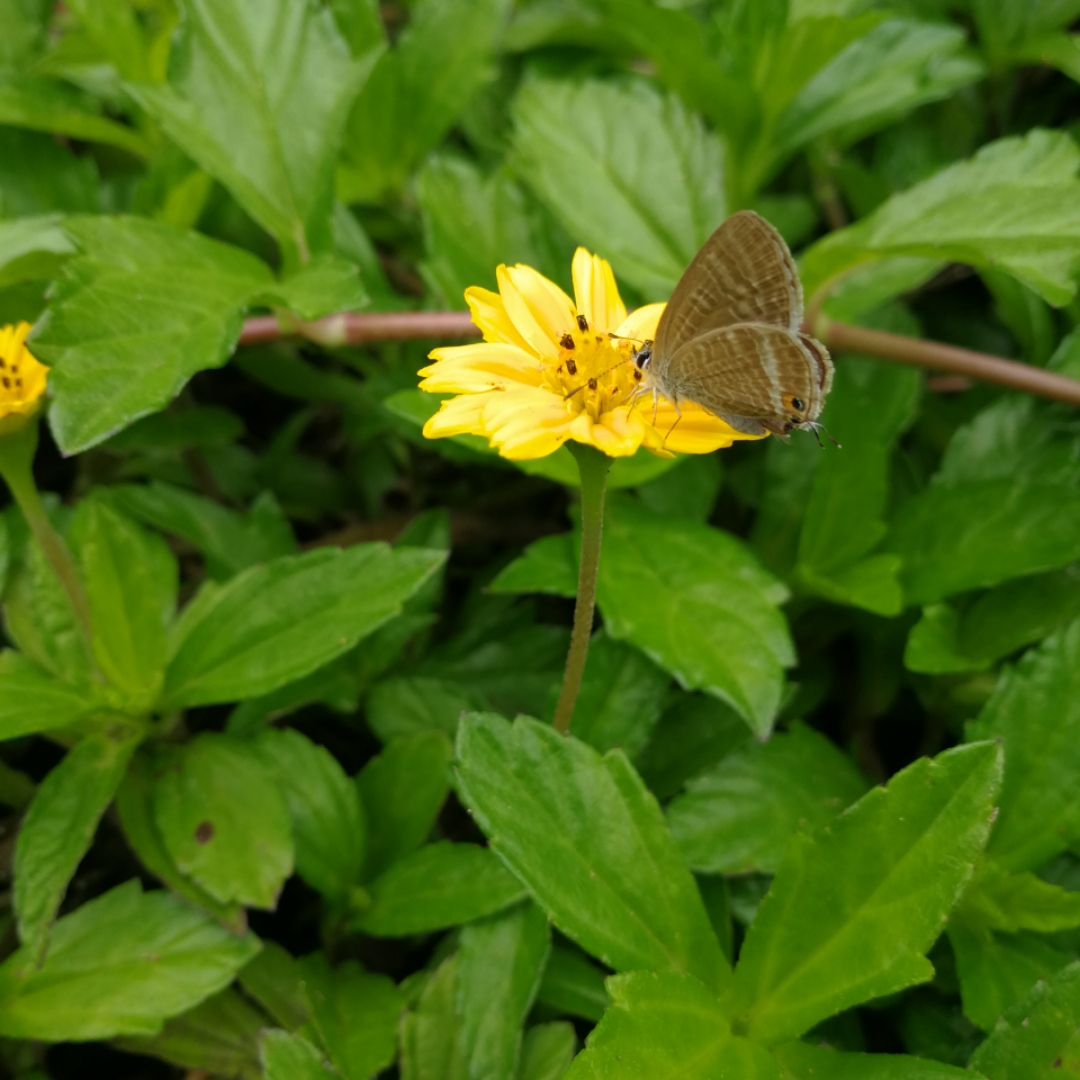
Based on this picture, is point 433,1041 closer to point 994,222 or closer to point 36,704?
point 36,704

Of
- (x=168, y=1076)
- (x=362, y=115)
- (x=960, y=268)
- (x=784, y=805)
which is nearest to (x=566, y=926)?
(x=784, y=805)

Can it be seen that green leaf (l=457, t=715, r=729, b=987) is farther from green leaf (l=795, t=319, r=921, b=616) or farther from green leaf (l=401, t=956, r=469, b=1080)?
green leaf (l=795, t=319, r=921, b=616)

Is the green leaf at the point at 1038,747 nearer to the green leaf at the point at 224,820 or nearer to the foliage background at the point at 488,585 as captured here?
the foliage background at the point at 488,585

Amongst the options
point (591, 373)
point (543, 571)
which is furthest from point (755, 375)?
point (543, 571)

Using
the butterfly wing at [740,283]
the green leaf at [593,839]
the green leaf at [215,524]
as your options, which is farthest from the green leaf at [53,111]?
the green leaf at [593,839]

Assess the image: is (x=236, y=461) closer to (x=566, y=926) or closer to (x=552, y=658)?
(x=552, y=658)

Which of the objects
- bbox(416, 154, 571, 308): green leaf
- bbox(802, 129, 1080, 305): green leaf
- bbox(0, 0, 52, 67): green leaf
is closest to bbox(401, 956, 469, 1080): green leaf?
bbox(416, 154, 571, 308): green leaf
